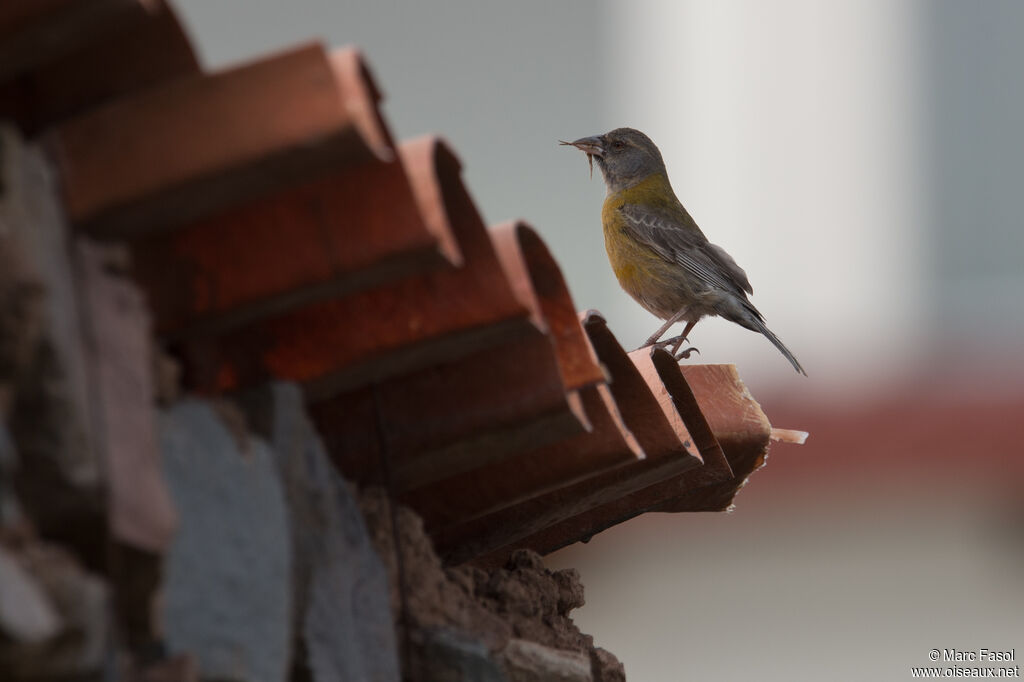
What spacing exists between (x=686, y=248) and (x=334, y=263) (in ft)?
21.8

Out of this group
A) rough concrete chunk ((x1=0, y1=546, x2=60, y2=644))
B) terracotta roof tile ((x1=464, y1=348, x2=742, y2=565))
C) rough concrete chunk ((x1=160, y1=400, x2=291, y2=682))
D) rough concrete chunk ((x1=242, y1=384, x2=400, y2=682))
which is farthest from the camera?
terracotta roof tile ((x1=464, y1=348, x2=742, y2=565))

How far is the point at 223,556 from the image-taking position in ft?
5.65

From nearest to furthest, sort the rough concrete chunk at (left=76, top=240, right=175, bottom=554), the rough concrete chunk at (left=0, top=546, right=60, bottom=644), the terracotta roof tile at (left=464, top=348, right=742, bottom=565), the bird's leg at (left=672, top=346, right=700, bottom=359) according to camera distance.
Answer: the rough concrete chunk at (left=0, top=546, right=60, bottom=644)
the rough concrete chunk at (left=76, top=240, right=175, bottom=554)
the terracotta roof tile at (left=464, top=348, right=742, bottom=565)
the bird's leg at (left=672, top=346, right=700, bottom=359)

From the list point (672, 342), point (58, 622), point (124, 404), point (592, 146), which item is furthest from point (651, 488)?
point (592, 146)

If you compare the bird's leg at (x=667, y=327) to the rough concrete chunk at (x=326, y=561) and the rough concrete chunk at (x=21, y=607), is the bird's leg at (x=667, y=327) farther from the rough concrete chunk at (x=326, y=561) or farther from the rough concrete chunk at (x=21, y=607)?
the rough concrete chunk at (x=21, y=607)

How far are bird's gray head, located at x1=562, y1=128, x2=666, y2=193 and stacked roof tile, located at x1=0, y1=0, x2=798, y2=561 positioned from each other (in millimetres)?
6302

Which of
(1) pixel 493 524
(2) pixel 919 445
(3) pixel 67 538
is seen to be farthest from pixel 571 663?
(2) pixel 919 445

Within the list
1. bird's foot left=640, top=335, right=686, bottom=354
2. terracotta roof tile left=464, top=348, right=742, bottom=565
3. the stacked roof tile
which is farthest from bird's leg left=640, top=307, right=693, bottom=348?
the stacked roof tile

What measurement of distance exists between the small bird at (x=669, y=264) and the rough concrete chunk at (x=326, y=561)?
5606 millimetres

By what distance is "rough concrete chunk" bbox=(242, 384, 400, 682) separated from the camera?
191 cm

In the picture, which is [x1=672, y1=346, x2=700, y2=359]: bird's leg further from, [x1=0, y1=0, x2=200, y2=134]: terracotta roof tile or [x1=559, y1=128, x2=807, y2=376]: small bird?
[x1=0, y1=0, x2=200, y2=134]: terracotta roof tile

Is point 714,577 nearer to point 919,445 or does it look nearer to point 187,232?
point 919,445

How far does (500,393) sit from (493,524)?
596 millimetres

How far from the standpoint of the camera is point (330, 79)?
1.55 meters
